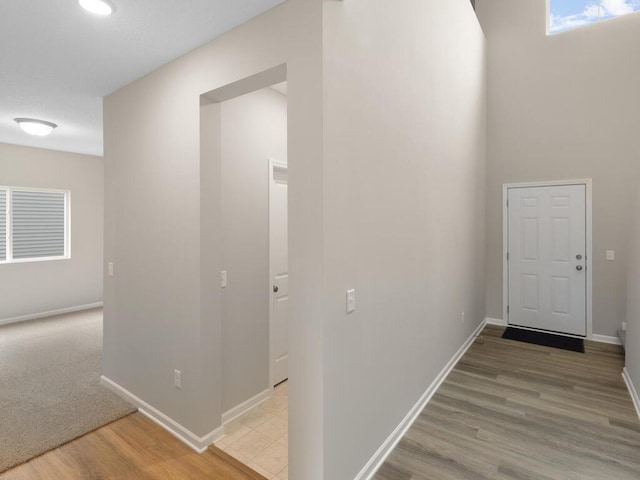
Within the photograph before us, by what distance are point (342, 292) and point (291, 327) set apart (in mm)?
312

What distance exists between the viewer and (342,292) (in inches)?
68.2

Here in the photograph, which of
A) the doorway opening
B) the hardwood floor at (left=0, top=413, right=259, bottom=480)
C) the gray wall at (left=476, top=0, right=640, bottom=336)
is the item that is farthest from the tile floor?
the gray wall at (left=476, top=0, right=640, bottom=336)

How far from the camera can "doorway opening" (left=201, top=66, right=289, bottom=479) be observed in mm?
2355

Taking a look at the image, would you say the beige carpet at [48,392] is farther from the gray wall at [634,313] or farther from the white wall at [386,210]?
the gray wall at [634,313]

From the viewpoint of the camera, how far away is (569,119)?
Answer: 441 centimetres

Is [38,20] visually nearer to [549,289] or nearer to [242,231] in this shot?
[242,231]

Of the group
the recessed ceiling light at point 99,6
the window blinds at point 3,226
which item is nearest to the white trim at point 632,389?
the recessed ceiling light at point 99,6

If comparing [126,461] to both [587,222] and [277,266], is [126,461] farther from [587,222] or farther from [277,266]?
[587,222]

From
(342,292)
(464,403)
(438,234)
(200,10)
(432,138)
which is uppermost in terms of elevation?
(200,10)

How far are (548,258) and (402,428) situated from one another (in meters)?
3.50

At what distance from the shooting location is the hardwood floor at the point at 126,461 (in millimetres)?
2064

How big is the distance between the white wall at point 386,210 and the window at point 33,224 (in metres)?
5.82

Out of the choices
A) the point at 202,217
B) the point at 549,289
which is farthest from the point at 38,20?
the point at 549,289

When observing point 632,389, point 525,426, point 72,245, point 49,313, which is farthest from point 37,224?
point 632,389
